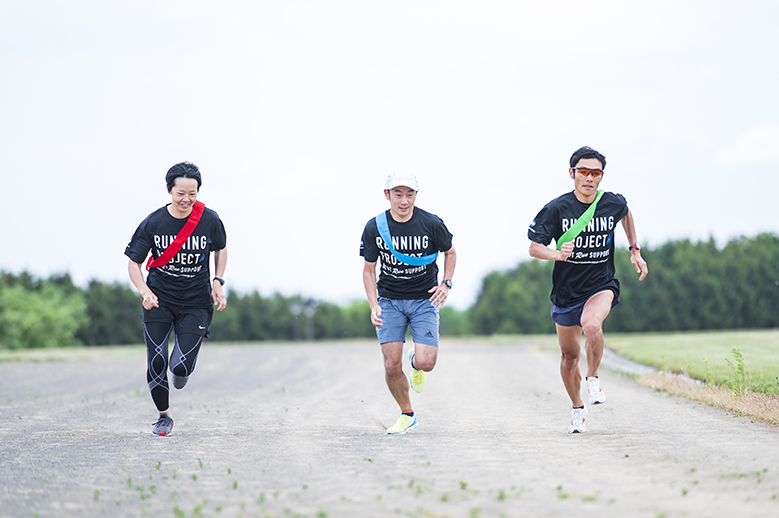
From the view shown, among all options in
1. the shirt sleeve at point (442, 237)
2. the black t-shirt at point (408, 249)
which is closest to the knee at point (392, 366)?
the black t-shirt at point (408, 249)

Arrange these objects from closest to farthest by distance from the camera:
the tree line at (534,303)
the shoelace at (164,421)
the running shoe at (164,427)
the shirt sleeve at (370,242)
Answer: the shirt sleeve at (370,242)
the running shoe at (164,427)
the shoelace at (164,421)
the tree line at (534,303)

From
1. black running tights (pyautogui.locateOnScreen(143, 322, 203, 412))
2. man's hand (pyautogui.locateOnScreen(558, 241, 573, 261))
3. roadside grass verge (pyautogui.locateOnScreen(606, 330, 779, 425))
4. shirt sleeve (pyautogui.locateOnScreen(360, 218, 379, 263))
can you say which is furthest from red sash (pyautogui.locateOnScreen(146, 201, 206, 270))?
roadside grass verge (pyautogui.locateOnScreen(606, 330, 779, 425))

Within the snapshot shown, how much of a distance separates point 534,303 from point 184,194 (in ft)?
Result: 295

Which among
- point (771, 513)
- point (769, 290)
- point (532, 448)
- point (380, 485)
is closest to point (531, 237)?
point (532, 448)

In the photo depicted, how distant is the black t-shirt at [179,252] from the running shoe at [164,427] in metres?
1.14

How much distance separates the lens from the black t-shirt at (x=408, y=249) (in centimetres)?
801

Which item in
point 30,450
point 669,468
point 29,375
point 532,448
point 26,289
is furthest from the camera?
point 26,289

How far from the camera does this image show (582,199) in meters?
8.03

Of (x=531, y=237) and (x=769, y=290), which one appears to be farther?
(x=769, y=290)

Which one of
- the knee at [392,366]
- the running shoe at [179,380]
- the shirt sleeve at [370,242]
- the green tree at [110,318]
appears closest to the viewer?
the shirt sleeve at [370,242]

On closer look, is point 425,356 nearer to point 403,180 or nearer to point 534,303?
point 403,180

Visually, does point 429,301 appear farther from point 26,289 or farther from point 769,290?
point 26,289

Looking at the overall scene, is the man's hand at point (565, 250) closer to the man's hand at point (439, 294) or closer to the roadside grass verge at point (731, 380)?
the man's hand at point (439, 294)

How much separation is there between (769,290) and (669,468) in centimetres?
7089
